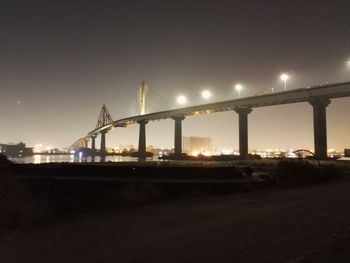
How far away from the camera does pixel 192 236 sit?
1005cm

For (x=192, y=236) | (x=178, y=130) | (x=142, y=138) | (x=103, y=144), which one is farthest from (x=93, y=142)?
(x=192, y=236)

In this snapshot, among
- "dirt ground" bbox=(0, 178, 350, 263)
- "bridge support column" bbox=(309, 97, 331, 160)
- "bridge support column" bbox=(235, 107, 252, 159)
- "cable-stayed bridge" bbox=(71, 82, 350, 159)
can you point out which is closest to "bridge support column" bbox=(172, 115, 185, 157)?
"cable-stayed bridge" bbox=(71, 82, 350, 159)

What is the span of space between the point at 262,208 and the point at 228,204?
151cm

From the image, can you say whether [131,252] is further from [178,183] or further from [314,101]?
[314,101]

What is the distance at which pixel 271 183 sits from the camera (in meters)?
25.0

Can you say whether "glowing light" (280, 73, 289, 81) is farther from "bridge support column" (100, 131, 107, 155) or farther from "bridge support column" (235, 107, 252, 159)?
"bridge support column" (100, 131, 107, 155)

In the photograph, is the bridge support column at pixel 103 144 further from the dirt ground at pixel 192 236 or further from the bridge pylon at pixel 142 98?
the dirt ground at pixel 192 236

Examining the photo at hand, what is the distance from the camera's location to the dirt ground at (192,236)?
26.9 ft

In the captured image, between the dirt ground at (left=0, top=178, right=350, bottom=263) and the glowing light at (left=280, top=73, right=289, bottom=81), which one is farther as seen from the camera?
the glowing light at (left=280, top=73, right=289, bottom=81)

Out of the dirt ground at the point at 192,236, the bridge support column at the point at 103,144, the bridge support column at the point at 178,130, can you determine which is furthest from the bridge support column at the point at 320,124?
the bridge support column at the point at 103,144

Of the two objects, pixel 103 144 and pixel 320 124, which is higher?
pixel 320 124

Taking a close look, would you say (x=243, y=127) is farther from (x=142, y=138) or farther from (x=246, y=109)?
(x=142, y=138)

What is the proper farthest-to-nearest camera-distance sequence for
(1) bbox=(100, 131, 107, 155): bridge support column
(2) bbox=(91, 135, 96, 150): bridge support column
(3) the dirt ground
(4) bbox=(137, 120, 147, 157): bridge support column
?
(2) bbox=(91, 135, 96, 150): bridge support column, (1) bbox=(100, 131, 107, 155): bridge support column, (4) bbox=(137, 120, 147, 157): bridge support column, (3) the dirt ground

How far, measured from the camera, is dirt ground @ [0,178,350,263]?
26.9 ft
